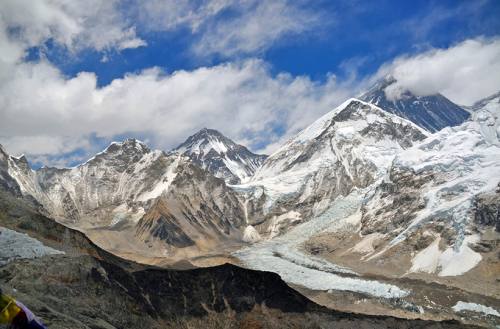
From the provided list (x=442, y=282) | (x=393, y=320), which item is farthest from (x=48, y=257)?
(x=442, y=282)

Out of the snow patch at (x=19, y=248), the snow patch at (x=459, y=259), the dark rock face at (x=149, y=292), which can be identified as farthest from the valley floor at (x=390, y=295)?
the snow patch at (x=19, y=248)

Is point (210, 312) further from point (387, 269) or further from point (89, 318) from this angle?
point (387, 269)

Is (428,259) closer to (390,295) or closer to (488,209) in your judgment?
(488,209)

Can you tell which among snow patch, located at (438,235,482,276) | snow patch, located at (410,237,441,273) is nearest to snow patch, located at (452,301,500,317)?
snow patch, located at (438,235,482,276)

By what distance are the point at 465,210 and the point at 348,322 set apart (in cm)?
11027

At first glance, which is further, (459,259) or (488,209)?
(488,209)

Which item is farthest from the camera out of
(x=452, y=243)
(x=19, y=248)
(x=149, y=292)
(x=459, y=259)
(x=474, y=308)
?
(x=452, y=243)

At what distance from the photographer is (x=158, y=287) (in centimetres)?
7612

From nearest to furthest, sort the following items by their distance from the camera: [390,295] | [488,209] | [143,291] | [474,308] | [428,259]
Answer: [143,291], [474,308], [390,295], [428,259], [488,209]

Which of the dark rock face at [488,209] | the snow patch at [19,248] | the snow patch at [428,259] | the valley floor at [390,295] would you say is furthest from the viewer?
the dark rock face at [488,209]

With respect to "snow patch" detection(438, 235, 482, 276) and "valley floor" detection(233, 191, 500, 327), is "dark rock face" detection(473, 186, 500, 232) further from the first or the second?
"valley floor" detection(233, 191, 500, 327)

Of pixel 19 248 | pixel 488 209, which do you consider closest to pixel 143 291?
pixel 19 248

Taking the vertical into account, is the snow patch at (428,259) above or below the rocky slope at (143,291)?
above

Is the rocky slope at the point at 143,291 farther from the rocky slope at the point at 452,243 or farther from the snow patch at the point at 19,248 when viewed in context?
the rocky slope at the point at 452,243
